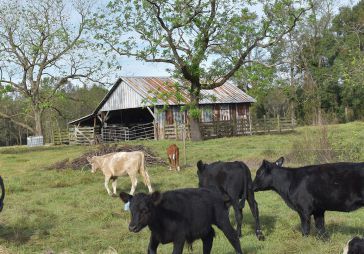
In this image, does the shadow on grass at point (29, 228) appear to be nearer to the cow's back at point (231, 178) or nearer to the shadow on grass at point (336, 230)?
the cow's back at point (231, 178)

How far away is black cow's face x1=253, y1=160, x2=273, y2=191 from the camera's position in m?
8.05

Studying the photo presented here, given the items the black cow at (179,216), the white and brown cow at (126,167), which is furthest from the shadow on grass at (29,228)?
the black cow at (179,216)

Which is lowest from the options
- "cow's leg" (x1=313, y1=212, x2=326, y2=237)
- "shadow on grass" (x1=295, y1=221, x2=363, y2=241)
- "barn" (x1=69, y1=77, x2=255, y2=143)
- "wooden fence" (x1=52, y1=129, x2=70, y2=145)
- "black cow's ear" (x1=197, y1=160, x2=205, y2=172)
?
"shadow on grass" (x1=295, y1=221, x2=363, y2=241)

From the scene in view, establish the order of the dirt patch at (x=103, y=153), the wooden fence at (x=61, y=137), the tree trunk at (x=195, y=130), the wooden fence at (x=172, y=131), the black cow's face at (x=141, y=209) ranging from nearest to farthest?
the black cow's face at (x=141, y=209) → the dirt patch at (x=103, y=153) → the tree trunk at (x=195, y=130) → the wooden fence at (x=172, y=131) → the wooden fence at (x=61, y=137)

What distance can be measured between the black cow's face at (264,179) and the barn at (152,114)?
28169 mm

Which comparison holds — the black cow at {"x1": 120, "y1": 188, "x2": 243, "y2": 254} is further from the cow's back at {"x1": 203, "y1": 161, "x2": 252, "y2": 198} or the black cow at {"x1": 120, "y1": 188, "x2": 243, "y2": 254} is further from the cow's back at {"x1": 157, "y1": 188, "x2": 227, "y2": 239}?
the cow's back at {"x1": 203, "y1": 161, "x2": 252, "y2": 198}

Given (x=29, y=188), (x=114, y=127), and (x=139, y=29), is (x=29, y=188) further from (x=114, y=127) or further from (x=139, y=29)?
(x=114, y=127)

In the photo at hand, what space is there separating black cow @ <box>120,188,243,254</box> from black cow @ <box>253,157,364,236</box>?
1761mm

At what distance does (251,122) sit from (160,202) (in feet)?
114

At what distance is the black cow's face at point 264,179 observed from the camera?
8.05m

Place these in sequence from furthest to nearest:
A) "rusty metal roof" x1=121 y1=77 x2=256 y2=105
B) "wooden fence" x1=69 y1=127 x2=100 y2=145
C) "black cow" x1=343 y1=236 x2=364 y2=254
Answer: "wooden fence" x1=69 y1=127 x2=100 y2=145, "rusty metal roof" x1=121 y1=77 x2=256 y2=105, "black cow" x1=343 y1=236 x2=364 y2=254

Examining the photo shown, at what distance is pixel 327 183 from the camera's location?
24.0 feet

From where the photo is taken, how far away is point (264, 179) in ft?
26.5

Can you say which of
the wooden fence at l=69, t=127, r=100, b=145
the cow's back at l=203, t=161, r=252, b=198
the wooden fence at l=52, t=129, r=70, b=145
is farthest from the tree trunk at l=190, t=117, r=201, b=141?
the cow's back at l=203, t=161, r=252, b=198
